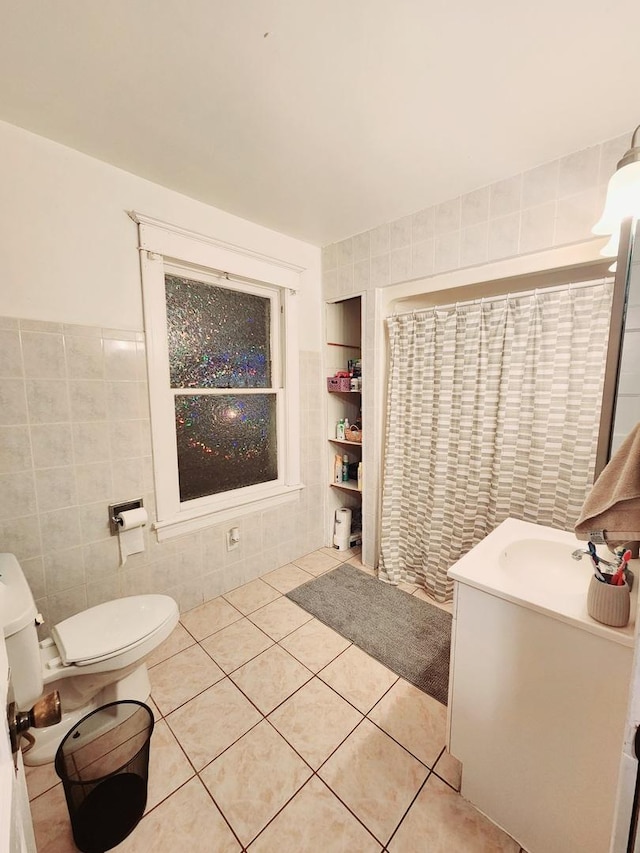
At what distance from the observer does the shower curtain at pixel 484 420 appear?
1.63m

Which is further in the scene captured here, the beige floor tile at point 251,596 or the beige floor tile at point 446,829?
the beige floor tile at point 251,596

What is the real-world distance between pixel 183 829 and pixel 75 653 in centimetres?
66

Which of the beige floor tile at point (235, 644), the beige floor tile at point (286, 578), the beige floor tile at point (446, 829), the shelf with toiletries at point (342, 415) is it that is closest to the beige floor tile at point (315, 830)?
the beige floor tile at point (446, 829)

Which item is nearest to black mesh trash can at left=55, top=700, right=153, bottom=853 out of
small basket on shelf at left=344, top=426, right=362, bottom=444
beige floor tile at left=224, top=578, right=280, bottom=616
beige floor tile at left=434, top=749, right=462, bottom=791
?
beige floor tile at left=224, top=578, right=280, bottom=616

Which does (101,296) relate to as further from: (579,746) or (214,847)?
(579,746)

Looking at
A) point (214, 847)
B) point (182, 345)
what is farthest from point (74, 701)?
point (182, 345)

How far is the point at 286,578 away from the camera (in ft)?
7.97

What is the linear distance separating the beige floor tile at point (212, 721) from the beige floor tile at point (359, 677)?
38 centimetres

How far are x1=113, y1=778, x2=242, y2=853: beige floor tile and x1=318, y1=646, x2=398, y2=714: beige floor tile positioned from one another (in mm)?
621

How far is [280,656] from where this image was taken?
1754mm

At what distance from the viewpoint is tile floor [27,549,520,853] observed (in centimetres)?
107

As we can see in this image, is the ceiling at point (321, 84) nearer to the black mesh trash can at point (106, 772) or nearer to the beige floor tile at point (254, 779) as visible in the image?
the black mesh trash can at point (106, 772)

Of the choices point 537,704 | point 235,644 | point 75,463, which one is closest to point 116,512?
point 75,463

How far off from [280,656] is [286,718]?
1.07 ft
